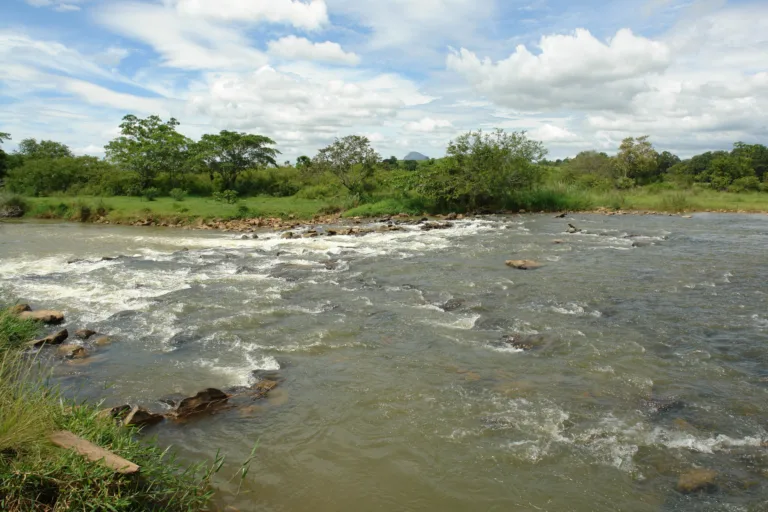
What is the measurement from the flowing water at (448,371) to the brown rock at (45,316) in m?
0.38

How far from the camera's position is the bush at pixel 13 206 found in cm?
3102

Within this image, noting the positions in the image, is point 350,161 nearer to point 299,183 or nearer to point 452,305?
point 299,183

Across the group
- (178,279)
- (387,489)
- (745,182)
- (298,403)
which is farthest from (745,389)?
(745,182)

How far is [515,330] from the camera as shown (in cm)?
912

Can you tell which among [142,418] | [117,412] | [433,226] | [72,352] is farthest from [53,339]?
[433,226]

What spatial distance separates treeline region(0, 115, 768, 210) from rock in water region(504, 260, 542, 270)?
17858mm

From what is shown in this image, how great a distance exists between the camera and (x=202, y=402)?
20.3 feet

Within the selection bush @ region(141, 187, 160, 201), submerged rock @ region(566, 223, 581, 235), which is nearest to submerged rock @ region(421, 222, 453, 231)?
submerged rock @ region(566, 223, 581, 235)

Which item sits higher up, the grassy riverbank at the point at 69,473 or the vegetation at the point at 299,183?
the vegetation at the point at 299,183

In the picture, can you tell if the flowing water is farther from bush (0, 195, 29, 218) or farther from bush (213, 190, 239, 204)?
bush (0, 195, 29, 218)

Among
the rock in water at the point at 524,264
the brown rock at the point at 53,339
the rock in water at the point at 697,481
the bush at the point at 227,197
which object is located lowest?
the rock in water at the point at 697,481

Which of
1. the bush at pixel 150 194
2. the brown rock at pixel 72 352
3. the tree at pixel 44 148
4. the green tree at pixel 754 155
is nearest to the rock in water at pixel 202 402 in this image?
the brown rock at pixel 72 352

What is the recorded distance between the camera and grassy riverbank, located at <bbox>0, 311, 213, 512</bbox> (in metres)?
3.34

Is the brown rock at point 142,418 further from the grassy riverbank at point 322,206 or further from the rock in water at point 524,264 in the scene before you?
the grassy riverbank at point 322,206
